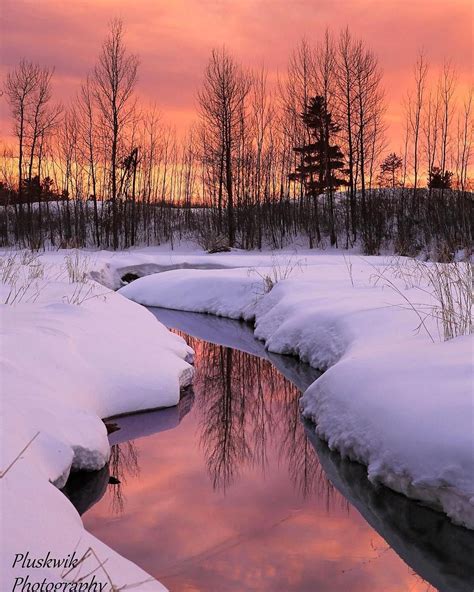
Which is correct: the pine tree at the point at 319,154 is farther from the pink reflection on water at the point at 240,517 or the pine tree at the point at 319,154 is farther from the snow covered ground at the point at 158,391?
the pink reflection on water at the point at 240,517

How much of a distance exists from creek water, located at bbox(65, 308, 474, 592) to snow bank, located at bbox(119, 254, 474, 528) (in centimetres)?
17

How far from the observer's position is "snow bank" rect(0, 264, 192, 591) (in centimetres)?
241

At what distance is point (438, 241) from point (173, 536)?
18456 millimetres

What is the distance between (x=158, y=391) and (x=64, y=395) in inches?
52.4

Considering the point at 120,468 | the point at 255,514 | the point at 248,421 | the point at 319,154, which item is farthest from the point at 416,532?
the point at 319,154

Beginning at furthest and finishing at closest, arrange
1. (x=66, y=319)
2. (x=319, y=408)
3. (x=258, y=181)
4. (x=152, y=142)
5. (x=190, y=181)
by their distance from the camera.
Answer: (x=190, y=181)
(x=152, y=142)
(x=258, y=181)
(x=66, y=319)
(x=319, y=408)

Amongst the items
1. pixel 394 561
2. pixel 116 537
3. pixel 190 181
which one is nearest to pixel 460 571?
pixel 394 561

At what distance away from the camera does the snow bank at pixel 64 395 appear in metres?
2.41

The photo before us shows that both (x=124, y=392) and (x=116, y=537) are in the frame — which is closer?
(x=116, y=537)

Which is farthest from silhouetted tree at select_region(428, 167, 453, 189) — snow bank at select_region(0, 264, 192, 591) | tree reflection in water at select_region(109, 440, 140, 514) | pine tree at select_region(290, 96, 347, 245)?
tree reflection in water at select_region(109, 440, 140, 514)

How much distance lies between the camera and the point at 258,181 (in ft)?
89.6

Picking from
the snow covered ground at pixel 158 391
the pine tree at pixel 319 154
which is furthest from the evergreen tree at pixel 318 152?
the snow covered ground at pixel 158 391

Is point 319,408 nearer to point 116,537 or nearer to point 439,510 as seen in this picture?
point 439,510

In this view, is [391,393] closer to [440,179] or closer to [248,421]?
[248,421]
